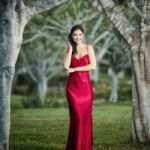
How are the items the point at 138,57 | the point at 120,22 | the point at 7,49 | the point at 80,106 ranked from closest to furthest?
the point at 80,106, the point at 7,49, the point at 120,22, the point at 138,57

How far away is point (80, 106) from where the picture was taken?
474 inches

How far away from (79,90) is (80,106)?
0.32 m

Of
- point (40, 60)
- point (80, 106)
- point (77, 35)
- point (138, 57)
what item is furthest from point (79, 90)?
point (40, 60)

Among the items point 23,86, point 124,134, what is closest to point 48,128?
point 124,134

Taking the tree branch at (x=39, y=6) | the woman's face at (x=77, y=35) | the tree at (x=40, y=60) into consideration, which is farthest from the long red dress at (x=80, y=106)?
the tree at (x=40, y=60)

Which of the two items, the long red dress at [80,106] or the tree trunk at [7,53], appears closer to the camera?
the long red dress at [80,106]

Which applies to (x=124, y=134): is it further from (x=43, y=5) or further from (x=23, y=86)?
(x=23, y=86)

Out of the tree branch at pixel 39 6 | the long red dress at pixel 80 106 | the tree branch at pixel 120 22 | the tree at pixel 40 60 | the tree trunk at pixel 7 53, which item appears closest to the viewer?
the long red dress at pixel 80 106

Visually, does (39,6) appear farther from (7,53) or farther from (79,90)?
(79,90)

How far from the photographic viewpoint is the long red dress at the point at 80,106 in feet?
39.5

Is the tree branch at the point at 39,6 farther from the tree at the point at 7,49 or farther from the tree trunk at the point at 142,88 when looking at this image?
the tree trunk at the point at 142,88

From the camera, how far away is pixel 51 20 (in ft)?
132

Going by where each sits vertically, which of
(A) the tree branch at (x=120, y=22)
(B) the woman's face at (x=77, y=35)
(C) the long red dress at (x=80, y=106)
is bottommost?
(C) the long red dress at (x=80, y=106)

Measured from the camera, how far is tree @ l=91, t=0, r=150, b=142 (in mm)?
14383
